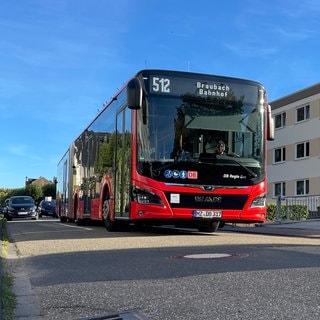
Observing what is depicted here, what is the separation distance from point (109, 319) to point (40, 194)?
104 metres

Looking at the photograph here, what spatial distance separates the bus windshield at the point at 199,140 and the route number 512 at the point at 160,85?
17 cm

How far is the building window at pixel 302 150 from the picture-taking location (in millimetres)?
38781

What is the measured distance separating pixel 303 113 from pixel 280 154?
14.2 ft

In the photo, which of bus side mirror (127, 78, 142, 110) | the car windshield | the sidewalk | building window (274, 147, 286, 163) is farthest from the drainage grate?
building window (274, 147, 286, 163)

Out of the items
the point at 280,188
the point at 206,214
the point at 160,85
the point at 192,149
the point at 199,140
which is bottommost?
the point at 206,214

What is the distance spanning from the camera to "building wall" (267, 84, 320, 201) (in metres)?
37.5

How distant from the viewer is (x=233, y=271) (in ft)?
23.7

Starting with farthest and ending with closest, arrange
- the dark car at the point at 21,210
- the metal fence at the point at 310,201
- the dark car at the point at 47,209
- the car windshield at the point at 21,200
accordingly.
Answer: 1. the dark car at the point at 47,209
2. the car windshield at the point at 21,200
3. the dark car at the point at 21,210
4. the metal fence at the point at 310,201

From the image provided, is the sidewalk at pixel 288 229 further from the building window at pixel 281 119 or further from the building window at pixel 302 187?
the building window at pixel 281 119

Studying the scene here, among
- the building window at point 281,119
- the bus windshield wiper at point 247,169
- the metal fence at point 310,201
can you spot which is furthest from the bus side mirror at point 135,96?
the building window at point 281,119

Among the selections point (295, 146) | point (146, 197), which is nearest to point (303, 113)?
point (295, 146)

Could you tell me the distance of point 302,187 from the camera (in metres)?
39.1

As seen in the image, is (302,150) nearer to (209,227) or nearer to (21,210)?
(21,210)

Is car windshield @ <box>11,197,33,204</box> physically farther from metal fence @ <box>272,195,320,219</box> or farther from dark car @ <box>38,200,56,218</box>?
metal fence @ <box>272,195,320,219</box>
